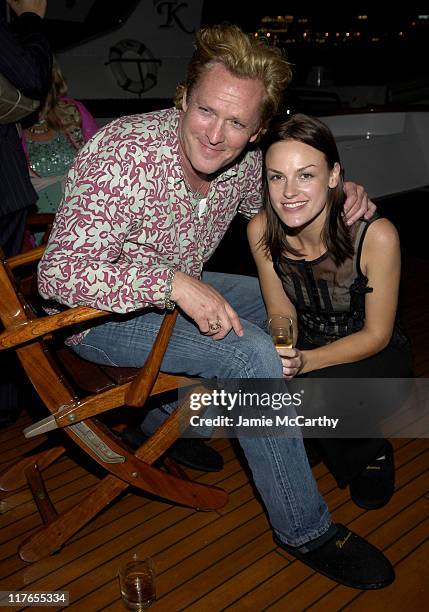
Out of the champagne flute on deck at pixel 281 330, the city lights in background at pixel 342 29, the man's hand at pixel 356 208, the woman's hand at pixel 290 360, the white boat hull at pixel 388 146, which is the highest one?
the man's hand at pixel 356 208

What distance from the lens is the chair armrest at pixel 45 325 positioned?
5.65 feet

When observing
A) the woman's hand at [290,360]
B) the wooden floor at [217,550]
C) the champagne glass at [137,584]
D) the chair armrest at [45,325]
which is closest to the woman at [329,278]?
the woman's hand at [290,360]

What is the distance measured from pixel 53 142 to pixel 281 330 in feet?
5.46

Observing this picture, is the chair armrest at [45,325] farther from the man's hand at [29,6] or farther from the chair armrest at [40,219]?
the man's hand at [29,6]

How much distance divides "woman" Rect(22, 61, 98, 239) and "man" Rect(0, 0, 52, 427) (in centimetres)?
39

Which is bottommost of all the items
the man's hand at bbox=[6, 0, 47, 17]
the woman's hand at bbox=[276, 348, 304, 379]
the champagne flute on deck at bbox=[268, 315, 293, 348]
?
the woman's hand at bbox=[276, 348, 304, 379]

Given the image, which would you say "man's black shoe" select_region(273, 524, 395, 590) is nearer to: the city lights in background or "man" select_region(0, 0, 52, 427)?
"man" select_region(0, 0, 52, 427)

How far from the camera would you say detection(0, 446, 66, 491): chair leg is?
7.74 feet

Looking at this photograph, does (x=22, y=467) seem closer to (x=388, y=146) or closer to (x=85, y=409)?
(x=85, y=409)

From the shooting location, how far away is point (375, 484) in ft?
A: 7.41

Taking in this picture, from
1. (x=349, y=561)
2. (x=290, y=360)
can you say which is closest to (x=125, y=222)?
(x=290, y=360)

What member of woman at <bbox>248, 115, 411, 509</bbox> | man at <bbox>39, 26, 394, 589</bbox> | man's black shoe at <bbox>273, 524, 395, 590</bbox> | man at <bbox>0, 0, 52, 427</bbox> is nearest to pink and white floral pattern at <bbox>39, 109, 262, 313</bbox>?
man at <bbox>39, 26, 394, 589</bbox>

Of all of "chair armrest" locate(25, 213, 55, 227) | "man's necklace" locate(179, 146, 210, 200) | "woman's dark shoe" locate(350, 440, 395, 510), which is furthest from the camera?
"chair armrest" locate(25, 213, 55, 227)

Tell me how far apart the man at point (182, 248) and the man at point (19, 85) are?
57 centimetres
